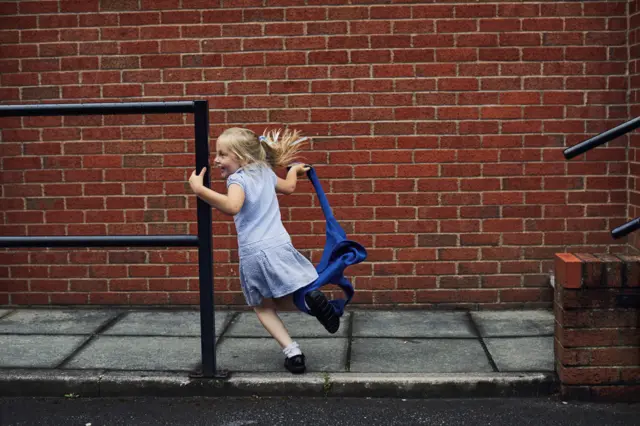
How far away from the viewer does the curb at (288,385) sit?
409 centimetres

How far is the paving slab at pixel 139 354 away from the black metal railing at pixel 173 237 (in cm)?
31

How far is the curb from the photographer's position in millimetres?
4094

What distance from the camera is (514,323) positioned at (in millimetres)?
5266

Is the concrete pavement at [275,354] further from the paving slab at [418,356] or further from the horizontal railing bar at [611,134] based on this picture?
the horizontal railing bar at [611,134]

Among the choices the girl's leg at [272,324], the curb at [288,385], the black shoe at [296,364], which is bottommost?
the curb at [288,385]

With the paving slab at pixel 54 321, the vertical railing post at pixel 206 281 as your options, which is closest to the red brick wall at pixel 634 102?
the vertical railing post at pixel 206 281

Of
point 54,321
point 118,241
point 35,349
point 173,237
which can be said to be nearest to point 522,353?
point 173,237

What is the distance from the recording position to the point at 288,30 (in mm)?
5527

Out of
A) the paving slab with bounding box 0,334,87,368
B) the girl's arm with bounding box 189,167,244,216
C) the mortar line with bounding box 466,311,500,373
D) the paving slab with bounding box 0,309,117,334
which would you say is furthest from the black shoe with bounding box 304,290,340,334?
the paving slab with bounding box 0,309,117,334

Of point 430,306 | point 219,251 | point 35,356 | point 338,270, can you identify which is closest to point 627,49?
point 430,306

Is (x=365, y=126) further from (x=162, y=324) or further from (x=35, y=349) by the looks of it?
(x=35, y=349)

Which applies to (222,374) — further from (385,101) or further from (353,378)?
Answer: (385,101)

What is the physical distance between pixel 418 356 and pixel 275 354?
775mm

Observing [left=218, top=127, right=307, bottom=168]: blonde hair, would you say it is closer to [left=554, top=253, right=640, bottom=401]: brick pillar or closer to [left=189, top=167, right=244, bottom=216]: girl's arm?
[left=189, top=167, right=244, bottom=216]: girl's arm
